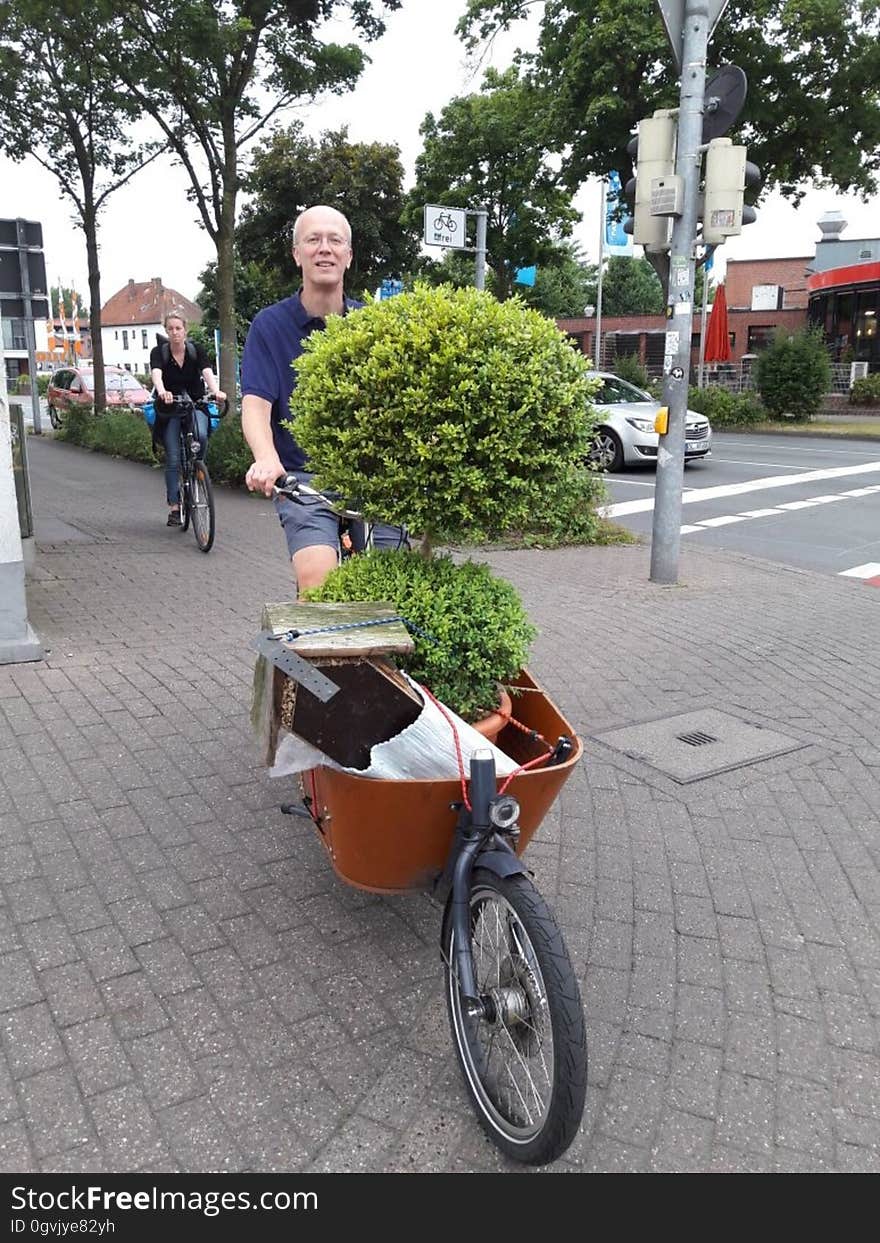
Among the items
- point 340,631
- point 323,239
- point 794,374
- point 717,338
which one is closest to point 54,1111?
point 340,631

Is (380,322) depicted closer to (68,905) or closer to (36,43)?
(68,905)

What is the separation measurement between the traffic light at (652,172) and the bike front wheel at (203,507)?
4.09 m

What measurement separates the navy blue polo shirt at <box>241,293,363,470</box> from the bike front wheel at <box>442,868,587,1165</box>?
5.97 feet

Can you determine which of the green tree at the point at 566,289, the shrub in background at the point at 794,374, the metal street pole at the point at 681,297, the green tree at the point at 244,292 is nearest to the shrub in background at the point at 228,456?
the metal street pole at the point at 681,297

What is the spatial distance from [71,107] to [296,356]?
18.0 m

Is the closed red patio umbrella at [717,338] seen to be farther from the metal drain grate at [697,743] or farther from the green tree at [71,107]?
the metal drain grate at [697,743]

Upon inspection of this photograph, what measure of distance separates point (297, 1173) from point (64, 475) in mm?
14454

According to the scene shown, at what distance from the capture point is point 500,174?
28.2 m

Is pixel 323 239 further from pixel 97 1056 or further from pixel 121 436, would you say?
pixel 121 436

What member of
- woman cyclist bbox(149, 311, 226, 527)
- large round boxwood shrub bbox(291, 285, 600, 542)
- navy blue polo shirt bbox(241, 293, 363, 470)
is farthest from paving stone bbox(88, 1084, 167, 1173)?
woman cyclist bbox(149, 311, 226, 527)

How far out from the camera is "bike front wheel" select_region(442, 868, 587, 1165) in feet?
6.05

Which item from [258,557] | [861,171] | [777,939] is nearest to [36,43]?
[258,557]

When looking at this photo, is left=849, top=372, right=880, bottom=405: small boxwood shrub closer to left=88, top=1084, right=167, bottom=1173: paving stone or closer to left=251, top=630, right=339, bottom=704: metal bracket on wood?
left=251, top=630, right=339, bottom=704: metal bracket on wood

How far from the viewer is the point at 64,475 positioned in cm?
1499
